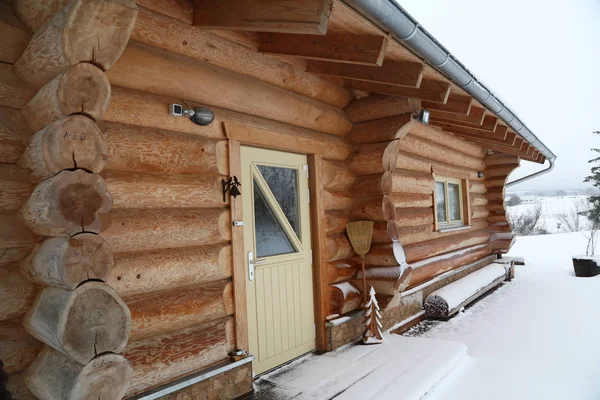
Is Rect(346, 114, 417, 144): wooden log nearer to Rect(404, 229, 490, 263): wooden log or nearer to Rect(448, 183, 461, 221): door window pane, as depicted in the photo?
Rect(404, 229, 490, 263): wooden log

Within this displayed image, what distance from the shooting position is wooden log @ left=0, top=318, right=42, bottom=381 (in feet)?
6.50

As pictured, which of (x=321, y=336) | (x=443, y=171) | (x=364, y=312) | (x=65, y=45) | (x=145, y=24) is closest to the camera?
(x=65, y=45)

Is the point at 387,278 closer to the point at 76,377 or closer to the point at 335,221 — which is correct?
the point at 335,221

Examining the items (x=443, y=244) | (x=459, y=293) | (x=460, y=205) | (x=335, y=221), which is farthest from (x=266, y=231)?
(x=460, y=205)

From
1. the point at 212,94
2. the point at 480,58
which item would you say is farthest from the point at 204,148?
the point at 480,58

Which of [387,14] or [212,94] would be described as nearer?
[387,14]

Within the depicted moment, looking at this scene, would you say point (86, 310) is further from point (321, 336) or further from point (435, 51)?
point (435, 51)

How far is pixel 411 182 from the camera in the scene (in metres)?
6.35

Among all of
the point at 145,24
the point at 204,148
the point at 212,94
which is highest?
the point at 145,24

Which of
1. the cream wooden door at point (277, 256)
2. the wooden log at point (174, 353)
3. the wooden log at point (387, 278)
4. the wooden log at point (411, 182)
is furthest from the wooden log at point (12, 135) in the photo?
the wooden log at point (411, 182)

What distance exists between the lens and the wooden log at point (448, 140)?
268 inches

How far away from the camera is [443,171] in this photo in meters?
7.70

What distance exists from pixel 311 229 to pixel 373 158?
1206 mm

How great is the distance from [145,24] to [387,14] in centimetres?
175
